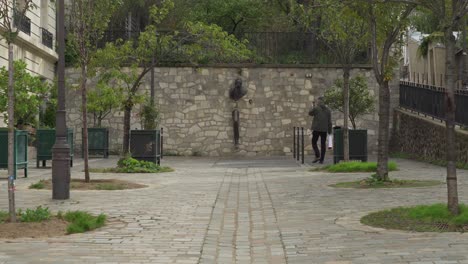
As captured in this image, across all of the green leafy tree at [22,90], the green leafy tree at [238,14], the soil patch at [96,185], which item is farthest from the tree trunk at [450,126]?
the green leafy tree at [238,14]

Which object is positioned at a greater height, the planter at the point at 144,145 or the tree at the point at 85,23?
the tree at the point at 85,23

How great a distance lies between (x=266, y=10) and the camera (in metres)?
34.9

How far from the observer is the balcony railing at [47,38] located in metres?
29.2

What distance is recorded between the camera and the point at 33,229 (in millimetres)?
7961

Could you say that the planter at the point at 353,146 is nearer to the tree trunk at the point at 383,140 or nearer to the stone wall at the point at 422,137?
the stone wall at the point at 422,137

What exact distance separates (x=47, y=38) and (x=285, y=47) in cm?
991

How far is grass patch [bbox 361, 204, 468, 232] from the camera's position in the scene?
771cm

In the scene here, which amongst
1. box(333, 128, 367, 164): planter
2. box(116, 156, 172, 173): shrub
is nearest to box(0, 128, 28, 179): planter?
box(116, 156, 172, 173): shrub

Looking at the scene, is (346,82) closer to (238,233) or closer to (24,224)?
(238,233)

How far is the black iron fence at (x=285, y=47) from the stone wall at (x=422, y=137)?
349cm

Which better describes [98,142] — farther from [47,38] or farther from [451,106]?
[451,106]

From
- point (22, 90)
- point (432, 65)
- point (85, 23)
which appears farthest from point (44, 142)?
point (432, 65)

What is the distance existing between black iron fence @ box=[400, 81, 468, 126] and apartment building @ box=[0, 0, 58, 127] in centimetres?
1374

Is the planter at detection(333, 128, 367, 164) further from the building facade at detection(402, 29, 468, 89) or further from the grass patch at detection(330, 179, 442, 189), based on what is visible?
the building facade at detection(402, 29, 468, 89)
